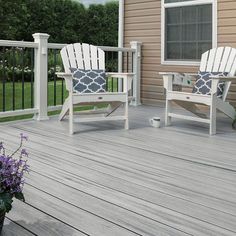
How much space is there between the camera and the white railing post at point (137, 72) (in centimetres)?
666

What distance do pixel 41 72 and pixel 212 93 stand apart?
2.15 metres

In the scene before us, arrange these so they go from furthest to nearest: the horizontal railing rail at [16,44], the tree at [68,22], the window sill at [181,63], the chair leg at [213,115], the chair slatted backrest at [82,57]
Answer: the tree at [68,22]
the window sill at [181,63]
the chair slatted backrest at [82,57]
the horizontal railing rail at [16,44]
the chair leg at [213,115]

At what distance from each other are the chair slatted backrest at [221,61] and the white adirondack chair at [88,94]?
1.12 metres

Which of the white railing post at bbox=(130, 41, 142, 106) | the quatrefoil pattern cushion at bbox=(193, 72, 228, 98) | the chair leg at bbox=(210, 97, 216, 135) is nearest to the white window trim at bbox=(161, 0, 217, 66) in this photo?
the white railing post at bbox=(130, 41, 142, 106)

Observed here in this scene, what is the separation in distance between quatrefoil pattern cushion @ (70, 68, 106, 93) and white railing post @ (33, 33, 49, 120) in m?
0.53

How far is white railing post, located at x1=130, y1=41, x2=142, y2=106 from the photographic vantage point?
262 inches

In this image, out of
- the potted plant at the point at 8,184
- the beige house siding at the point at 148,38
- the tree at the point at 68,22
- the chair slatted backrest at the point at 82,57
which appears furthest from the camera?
the tree at the point at 68,22

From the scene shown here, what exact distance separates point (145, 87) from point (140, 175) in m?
4.30

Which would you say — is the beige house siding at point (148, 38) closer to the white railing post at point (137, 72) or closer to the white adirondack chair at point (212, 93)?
the white railing post at point (137, 72)

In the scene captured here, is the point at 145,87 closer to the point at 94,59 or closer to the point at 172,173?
the point at 94,59

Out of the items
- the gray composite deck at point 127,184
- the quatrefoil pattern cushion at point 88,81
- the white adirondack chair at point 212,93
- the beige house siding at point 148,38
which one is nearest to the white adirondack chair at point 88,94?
the quatrefoil pattern cushion at point 88,81

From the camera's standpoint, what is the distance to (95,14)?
1401cm

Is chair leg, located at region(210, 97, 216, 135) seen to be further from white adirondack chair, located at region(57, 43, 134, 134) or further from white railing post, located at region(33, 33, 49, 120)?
white railing post, located at region(33, 33, 49, 120)

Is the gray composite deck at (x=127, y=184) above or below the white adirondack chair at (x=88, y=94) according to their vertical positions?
below
